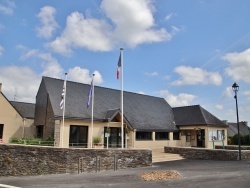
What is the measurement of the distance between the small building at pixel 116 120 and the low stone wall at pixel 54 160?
239 inches

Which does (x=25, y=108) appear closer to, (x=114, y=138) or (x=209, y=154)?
(x=114, y=138)

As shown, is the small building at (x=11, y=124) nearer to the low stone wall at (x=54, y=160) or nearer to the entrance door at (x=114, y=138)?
the entrance door at (x=114, y=138)

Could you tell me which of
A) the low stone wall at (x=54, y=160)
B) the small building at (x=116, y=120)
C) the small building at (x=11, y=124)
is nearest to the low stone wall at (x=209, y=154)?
the small building at (x=116, y=120)

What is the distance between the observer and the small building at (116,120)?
24.0 metres

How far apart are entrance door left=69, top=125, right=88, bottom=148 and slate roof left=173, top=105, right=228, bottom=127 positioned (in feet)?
44.4

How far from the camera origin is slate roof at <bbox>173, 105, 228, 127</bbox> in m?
31.9

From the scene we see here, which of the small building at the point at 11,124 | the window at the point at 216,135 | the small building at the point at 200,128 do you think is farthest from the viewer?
the window at the point at 216,135

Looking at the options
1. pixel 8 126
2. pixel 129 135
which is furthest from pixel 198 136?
pixel 8 126

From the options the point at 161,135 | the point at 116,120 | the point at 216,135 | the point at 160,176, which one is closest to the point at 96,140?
the point at 116,120

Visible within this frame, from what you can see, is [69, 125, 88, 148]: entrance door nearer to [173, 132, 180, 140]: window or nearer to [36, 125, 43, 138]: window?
[36, 125, 43, 138]: window

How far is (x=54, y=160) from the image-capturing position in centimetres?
1461

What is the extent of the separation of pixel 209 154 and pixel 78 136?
1161cm

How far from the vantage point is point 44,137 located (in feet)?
80.7

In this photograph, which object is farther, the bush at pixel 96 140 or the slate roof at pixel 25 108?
the slate roof at pixel 25 108
